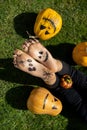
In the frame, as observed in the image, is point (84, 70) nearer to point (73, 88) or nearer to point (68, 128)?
point (73, 88)

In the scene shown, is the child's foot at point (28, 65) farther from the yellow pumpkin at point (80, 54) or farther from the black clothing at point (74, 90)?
the yellow pumpkin at point (80, 54)

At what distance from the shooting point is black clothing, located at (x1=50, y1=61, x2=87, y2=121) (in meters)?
4.98

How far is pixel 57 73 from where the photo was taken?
505cm

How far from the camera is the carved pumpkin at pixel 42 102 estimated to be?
4.83m

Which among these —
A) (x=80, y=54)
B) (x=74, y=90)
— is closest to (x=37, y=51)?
(x=80, y=54)

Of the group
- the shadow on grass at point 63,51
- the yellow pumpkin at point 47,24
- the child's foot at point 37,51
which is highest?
the yellow pumpkin at point 47,24

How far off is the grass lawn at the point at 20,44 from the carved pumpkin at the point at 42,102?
246 millimetres

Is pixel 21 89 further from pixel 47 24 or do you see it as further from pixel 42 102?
pixel 47 24

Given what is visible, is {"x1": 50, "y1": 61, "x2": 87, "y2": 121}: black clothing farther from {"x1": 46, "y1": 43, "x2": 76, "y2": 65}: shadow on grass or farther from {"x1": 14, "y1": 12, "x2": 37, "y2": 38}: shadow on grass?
{"x1": 14, "y1": 12, "x2": 37, "y2": 38}: shadow on grass

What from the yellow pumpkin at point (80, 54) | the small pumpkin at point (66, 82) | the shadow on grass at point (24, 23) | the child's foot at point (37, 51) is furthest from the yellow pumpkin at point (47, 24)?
the small pumpkin at point (66, 82)

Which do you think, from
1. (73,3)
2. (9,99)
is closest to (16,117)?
(9,99)

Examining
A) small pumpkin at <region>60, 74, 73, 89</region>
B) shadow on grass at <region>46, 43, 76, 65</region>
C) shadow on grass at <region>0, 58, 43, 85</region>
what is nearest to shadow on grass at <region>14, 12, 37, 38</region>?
shadow on grass at <region>46, 43, 76, 65</region>

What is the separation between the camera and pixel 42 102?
4820mm

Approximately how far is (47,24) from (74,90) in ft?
2.94
